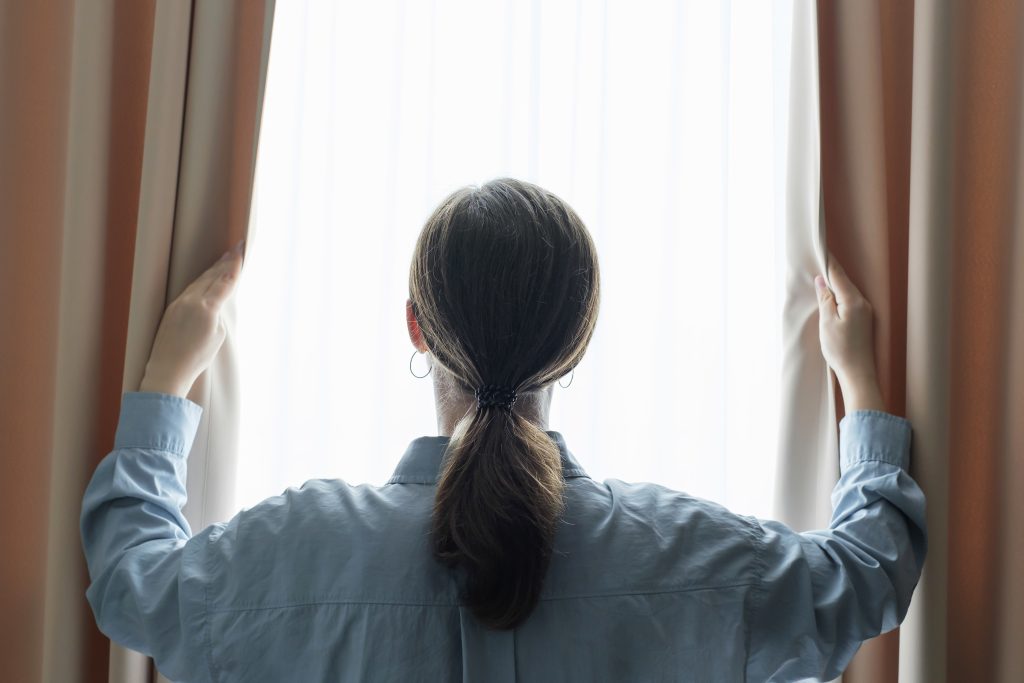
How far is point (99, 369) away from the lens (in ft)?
4.07

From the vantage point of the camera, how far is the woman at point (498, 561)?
878 mm

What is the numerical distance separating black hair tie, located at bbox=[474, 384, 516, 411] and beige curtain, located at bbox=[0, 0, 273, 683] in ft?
1.62

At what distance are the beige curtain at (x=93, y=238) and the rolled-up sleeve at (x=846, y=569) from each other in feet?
2.48

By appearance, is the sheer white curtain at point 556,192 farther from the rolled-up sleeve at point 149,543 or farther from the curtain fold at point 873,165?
the rolled-up sleeve at point 149,543

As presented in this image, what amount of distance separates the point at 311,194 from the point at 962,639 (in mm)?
1150

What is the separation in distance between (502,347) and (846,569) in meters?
0.47

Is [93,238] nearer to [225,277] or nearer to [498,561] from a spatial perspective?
[225,277]

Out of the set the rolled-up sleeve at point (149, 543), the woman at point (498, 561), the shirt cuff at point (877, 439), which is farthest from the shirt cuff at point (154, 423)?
the shirt cuff at point (877, 439)

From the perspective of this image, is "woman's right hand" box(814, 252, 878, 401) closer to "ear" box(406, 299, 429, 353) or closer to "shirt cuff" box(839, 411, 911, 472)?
"shirt cuff" box(839, 411, 911, 472)

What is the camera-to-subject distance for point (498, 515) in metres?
0.87

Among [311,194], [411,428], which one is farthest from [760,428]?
[311,194]

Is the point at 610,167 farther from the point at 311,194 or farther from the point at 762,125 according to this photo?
the point at 311,194

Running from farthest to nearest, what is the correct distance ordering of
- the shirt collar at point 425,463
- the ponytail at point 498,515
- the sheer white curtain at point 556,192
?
the sheer white curtain at point 556,192 → the shirt collar at point 425,463 → the ponytail at point 498,515

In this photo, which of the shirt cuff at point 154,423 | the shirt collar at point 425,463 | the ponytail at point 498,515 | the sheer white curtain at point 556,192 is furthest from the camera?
the sheer white curtain at point 556,192
